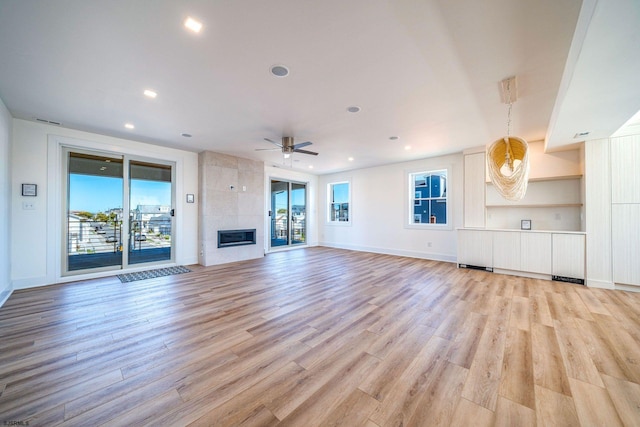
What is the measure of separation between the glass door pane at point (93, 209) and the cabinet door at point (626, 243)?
30.2 feet

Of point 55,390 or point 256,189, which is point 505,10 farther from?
point 256,189

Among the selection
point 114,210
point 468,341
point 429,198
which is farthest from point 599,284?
point 114,210

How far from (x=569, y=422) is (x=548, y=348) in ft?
3.24

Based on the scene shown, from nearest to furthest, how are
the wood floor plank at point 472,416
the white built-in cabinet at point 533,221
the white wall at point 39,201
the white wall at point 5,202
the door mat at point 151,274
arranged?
the wood floor plank at point 472,416, the white wall at point 5,202, the white wall at point 39,201, the white built-in cabinet at point 533,221, the door mat at point 151,274

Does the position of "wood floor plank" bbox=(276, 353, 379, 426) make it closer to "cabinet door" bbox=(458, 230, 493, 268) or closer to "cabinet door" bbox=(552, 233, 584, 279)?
"cabinet door" bbox=(458, 230, 493, 268)

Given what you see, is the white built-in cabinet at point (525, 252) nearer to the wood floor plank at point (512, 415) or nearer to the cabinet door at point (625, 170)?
the cabinet door at point (625, 170)

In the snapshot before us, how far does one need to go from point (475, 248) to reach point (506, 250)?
548 mm

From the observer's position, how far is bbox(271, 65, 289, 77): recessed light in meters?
2.49

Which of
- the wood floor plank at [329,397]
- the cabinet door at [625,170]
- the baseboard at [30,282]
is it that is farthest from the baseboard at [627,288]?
the baseboard at [30,282]

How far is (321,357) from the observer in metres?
1.97

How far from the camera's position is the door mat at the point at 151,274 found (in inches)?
173

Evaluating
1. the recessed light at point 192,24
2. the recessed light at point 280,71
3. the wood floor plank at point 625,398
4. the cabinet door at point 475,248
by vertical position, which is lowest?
the wood floor plank at point 625,398

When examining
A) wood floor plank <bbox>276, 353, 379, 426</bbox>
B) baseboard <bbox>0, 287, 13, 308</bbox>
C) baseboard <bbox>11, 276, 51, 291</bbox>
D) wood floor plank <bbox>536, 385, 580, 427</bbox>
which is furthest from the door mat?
wood floor plank <bbox>536, 385, 580, 427</bbox>

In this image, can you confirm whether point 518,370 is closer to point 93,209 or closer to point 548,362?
point 548,362
